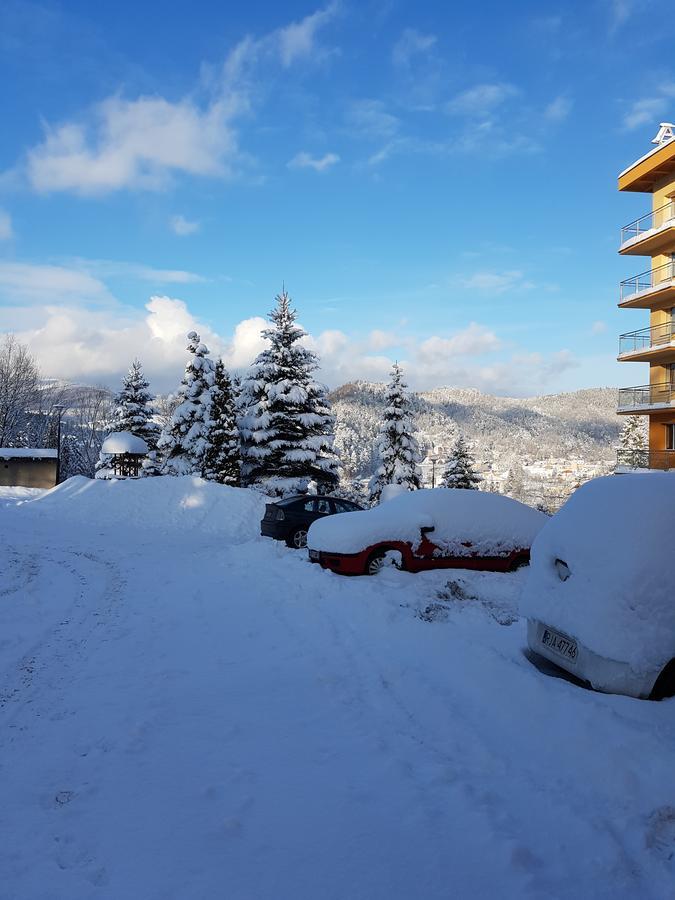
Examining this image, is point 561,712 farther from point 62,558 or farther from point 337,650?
point 62,558

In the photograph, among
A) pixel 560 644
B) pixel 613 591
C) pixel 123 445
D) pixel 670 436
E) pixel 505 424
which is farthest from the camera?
pixel 505 424

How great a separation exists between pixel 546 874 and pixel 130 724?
2.99 meters

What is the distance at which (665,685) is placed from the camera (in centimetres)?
443

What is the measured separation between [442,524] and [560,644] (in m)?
5.10

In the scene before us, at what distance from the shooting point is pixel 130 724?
4293mm

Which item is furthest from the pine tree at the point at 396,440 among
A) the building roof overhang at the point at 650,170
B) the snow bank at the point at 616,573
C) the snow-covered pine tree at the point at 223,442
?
the snow bank at the point at 616,573

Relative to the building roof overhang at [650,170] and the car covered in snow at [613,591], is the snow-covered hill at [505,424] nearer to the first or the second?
the building roof overhang at [650,170]

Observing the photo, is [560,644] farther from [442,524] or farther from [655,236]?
[655,236]

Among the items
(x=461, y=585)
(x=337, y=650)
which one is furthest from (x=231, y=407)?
(x=337, y=650)

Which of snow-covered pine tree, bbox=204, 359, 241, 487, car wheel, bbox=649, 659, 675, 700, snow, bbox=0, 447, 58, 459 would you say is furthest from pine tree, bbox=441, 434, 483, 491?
car wheel, bbox=649, 659, 675, 700

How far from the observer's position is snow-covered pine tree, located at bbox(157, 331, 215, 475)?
31.3m

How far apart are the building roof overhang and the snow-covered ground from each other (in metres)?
26.7

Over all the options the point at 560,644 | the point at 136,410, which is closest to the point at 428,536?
the point at 560,644

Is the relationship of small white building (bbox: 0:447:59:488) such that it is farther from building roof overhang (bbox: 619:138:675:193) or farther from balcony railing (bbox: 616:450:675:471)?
building roof overhang (bbox: 619:138:675:193)
